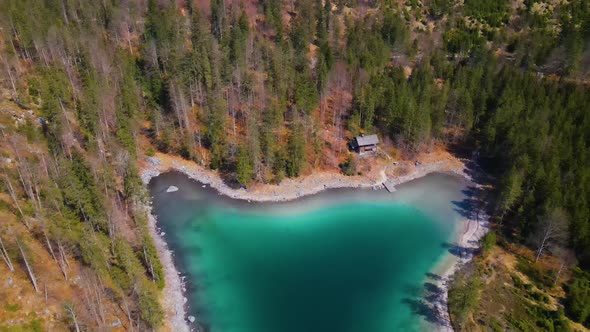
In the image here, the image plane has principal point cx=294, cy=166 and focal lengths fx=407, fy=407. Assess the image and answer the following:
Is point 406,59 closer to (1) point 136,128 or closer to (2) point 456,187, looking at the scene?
(2) point 456,187

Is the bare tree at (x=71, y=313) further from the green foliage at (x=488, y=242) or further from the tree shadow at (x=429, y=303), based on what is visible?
the green foliage at (x=488, y=242)

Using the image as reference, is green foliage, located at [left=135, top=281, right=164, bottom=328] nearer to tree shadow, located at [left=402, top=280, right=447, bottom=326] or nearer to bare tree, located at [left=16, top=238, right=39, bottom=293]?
bare tree, located at [left=16, top=238, right=39, bottom=293]

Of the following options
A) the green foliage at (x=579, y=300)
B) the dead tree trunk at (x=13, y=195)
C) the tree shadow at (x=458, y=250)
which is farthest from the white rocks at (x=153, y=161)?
the green foliage at (x=579, y=300)

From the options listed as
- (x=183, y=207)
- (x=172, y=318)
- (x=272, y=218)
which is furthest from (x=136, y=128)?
(x=172, y=318)

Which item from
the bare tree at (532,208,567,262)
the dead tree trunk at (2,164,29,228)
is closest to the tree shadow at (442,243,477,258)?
the bare tree at (532,208,567,262)

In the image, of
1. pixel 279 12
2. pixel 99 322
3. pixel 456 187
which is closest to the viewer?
pixel 99 322

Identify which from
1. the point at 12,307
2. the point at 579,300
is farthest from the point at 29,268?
the point at 579,300
